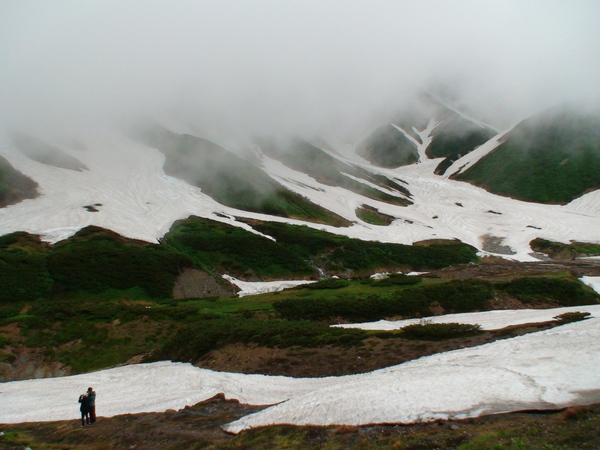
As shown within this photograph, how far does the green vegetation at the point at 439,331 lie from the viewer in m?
25.0

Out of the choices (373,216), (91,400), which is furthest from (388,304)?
(373,216)

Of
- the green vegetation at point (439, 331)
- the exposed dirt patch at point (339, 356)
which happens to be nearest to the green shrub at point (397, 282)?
the green vegetation at point (439, 331)

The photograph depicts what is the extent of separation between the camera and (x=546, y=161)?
165250 mm

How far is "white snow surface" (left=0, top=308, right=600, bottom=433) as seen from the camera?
43.0 feet

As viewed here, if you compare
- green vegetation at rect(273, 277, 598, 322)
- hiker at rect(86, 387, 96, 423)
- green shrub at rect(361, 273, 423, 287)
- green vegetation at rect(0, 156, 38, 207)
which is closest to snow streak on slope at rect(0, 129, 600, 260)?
green vegetation at rect(0, 156, 38, 207)

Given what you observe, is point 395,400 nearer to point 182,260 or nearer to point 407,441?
point 407,441

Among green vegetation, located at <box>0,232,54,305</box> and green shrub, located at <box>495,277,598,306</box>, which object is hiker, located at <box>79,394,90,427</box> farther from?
green shrub, located at <box>495,277,598,306</box>

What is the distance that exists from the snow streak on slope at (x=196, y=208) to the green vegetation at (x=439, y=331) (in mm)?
51584

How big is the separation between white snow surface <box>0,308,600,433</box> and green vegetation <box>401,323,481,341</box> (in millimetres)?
3539

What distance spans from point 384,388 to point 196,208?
79017 millimetres

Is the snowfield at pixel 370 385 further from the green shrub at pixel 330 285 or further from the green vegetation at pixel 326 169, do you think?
the green vegetation at pixel 326 169

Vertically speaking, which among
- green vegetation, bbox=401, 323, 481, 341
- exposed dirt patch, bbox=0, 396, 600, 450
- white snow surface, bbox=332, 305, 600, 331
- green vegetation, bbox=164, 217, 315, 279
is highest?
green vegetation, bbox=164, 217, 315, 279

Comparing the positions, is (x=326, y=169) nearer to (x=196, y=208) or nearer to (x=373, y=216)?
(x=373, y=216)

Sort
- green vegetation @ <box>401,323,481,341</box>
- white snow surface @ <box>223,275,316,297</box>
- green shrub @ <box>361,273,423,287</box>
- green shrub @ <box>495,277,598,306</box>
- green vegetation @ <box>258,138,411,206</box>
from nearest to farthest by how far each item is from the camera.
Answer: green vegetation @ <box>401,323,481,341</box> → green shrub @ <box>495,277,598,306</box> → green shrub @ <box>361,273,423,287</box> → white snow surface @ <box>223,275,316,297</box> → green vegetation @ <box>258,138,411,206</box>
